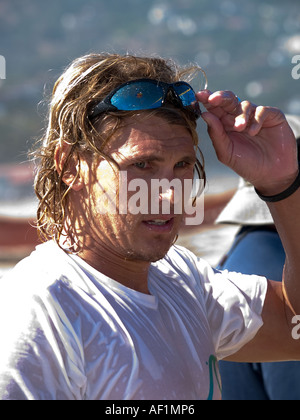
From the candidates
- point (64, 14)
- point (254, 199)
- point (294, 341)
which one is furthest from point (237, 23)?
point (294, 341)

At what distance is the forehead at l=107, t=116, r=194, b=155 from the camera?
116 centimetres

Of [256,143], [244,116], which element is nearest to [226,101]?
[244,116]

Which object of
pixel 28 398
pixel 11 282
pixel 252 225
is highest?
pixel 252 225

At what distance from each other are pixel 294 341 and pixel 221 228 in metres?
2.82

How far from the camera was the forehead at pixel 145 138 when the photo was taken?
3.80 ft

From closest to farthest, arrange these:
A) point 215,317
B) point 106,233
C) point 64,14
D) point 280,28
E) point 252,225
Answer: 1. point 106,233
2. point 215,317
3. point 252,225
4. point 280,28
5. point 64,14

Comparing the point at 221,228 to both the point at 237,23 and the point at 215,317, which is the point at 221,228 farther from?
the point at 237,23

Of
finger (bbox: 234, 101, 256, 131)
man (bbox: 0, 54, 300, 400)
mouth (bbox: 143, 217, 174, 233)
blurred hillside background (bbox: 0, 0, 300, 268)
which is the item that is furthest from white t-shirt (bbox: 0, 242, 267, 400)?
blurred hillside background (bbox: 0, 0, 300, 268)

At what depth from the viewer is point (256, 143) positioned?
1382mm

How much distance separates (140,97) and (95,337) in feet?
1.44

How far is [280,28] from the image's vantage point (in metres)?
11.1

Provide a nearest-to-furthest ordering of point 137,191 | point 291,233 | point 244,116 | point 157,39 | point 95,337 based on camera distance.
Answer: point 95,337
point 137,191
point 244,116
point 291,233
point 157,39

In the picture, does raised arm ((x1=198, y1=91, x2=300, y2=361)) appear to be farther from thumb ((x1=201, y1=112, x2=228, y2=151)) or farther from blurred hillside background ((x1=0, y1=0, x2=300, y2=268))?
blurred hillside background ((x1=0, y1=0, x2=300, y2=268))

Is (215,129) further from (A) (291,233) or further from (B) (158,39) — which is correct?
(B) (158,39)
